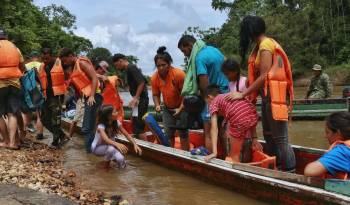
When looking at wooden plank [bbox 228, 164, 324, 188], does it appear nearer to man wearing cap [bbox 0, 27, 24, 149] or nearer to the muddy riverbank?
the muddy riverbank

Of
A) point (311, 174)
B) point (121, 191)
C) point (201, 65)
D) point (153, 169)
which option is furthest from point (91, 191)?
point (311, 174)

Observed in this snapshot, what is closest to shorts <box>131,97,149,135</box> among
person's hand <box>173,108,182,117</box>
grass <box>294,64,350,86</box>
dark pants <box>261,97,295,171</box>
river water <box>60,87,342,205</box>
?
river water <box>60,87,342,205</box>

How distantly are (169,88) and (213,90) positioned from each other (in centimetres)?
128

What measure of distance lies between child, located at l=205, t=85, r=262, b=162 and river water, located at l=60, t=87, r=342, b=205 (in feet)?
1.49

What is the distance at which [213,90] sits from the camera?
621cm

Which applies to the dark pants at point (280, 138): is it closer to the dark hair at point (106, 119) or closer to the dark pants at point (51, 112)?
the dark hair at point (106, 119)

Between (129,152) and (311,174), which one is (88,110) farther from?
(311,174)

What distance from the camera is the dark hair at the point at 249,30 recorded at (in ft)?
17.8

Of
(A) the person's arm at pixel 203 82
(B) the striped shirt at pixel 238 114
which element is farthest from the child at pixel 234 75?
(B) the striped shirt at pixel 238 114

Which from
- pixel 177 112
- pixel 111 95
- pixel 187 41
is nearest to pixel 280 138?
pixel 187 41

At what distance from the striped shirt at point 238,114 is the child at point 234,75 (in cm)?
46

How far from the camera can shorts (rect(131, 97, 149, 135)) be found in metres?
8.11

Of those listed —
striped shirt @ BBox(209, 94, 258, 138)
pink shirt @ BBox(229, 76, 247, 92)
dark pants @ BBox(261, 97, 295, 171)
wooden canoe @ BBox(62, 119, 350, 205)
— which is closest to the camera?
wooden canoe @ BBox(62, 119, 350, 205)

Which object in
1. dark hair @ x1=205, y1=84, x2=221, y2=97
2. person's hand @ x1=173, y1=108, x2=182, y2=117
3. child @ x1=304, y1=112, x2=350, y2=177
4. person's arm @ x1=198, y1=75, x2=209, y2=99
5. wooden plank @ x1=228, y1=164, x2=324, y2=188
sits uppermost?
person's arm @ x1=198, y1=75, x2=209, y2=99
